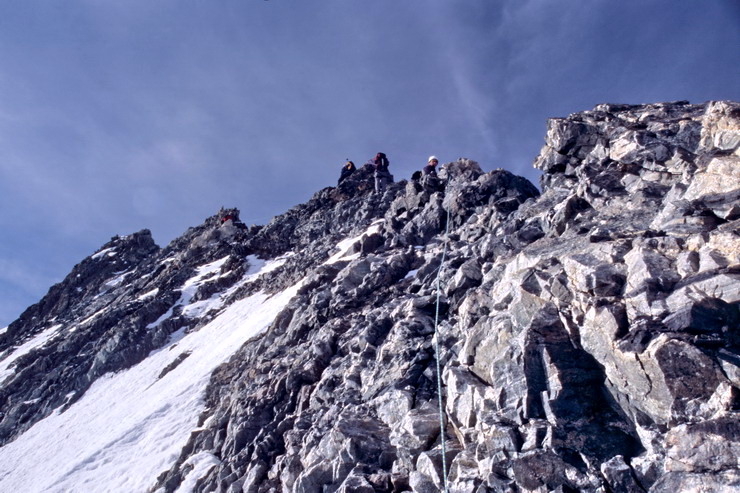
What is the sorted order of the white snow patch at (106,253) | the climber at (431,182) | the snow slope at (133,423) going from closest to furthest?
the snow slope at (133,423)
the climber at (431,182)
the white snow patch at (106,253)

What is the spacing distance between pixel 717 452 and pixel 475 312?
7.13 m

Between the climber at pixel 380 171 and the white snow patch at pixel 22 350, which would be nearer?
the white snow patch at pixel 22 350

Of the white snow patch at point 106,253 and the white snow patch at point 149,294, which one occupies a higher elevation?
the white snow patch at point 106,253

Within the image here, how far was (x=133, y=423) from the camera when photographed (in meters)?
21.8

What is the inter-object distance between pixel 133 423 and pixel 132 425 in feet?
0.64

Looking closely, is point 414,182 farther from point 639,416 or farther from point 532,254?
point 639,416

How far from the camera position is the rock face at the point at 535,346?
316 inches

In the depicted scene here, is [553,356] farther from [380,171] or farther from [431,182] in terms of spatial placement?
[380,171]

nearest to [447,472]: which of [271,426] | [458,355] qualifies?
[458,355]

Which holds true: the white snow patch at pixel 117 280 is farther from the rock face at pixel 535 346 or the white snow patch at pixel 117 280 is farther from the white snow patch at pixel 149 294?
the rock face at pixel 535 346

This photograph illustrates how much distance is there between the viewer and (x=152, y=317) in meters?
37.9

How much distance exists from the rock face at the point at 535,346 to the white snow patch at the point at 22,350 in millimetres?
27803

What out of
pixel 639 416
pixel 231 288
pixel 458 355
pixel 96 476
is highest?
pixel 231 288

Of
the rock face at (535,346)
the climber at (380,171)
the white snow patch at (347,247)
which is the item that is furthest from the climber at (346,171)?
the rock face at (535,346)
